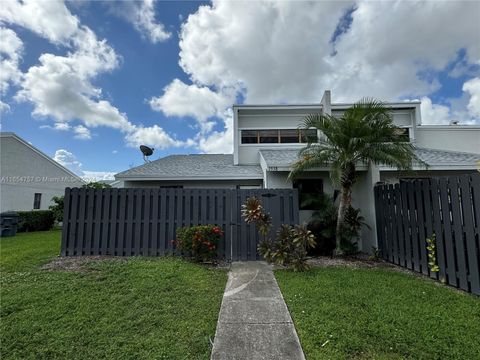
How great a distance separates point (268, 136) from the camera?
45.3 feet

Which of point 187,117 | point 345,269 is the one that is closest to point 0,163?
point 187,117

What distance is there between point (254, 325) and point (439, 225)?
4814 millimetres

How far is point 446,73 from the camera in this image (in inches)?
464

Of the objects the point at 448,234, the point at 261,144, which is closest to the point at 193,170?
the point at 261,144

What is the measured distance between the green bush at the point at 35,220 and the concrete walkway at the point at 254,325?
16.3 metres

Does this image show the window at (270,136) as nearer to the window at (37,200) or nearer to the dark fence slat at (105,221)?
the dark fence slat at (105,221)

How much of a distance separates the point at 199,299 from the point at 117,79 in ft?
39.3

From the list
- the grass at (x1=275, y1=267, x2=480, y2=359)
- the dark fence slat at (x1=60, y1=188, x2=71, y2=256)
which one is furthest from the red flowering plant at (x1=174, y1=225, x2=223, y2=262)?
the dark fence slat at (x1=60, y1=188, x2=71, y2=256)

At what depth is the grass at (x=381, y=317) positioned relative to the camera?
114 inches

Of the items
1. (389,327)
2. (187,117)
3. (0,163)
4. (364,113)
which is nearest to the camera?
(389,327)

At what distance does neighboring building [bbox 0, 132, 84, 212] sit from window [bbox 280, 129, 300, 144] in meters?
18.1

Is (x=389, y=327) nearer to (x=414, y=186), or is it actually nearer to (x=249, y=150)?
(x=414, y=186)

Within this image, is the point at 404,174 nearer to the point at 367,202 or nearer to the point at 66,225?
the point at 367,202

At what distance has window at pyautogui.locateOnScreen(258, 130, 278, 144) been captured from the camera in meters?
13.8
